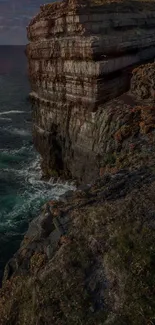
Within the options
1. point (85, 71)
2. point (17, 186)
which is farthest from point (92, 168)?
point (17, 186)

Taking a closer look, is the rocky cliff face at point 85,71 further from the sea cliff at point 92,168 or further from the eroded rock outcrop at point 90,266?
the eroded rock outcrop at point 90,266

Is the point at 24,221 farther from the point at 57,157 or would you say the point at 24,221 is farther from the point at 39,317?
the point at 39,317

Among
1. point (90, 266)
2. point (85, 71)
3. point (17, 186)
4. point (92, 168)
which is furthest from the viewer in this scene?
point (17, 186)

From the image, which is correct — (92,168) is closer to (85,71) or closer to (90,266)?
(85,71)

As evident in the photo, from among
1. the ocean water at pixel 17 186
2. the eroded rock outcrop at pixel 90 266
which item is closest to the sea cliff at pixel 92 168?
the eroded rock outcrop at pixel 90 266

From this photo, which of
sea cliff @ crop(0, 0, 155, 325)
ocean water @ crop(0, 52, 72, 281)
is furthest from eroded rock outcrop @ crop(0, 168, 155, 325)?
ocean water @ crop(0, 52, 72, 281)

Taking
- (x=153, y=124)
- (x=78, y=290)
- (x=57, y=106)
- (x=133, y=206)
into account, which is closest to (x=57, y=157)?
(x=57, y=106)
